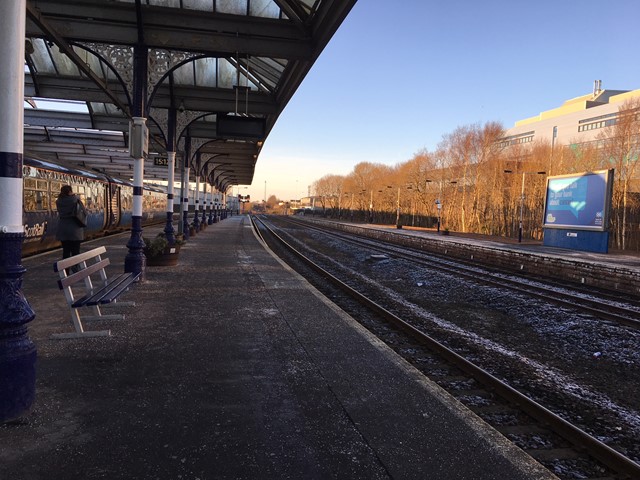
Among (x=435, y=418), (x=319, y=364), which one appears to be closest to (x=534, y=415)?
(x=435, y=418)

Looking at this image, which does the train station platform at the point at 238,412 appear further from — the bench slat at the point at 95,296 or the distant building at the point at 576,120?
the distant building at the point at 576,120

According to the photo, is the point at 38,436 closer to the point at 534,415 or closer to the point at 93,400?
the point at 93,400

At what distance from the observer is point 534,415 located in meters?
4.31

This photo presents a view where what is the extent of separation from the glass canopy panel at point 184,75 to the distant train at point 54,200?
498 cm

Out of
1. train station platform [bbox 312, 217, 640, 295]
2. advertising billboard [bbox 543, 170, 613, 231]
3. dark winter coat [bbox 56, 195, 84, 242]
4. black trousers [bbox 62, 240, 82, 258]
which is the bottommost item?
train station platform [bbox 312, 217, 640, 295]

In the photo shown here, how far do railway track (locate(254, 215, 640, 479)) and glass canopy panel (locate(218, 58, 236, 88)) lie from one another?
426 inches

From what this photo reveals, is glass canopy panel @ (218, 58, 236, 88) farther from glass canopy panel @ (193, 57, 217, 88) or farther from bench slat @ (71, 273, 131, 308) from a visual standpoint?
bench slat @ (71, 273, 131, 308)

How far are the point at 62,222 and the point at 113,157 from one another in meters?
28.6

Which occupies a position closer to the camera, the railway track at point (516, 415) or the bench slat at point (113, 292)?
the railway track at point (516, 415)

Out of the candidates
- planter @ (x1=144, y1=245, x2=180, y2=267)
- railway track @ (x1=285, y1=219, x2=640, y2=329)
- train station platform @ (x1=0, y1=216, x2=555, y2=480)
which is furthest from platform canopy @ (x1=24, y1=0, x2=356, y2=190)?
railway track @ (x1=285, y1=219, x2=640, y2=329)

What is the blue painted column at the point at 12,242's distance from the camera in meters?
3.17

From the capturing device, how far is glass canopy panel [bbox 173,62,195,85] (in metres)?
15.0

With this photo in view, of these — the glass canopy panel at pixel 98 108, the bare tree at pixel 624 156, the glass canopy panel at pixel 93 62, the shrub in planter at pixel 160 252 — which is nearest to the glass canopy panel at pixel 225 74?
the glass canopy panel at pixel 93 62

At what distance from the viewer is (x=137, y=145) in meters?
8.89
